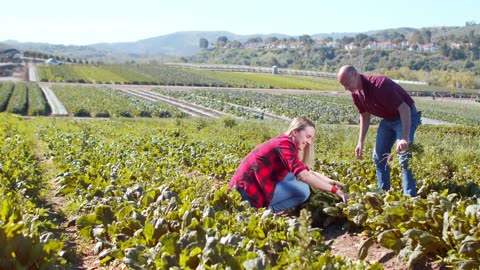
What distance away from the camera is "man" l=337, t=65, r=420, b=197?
6.20 m

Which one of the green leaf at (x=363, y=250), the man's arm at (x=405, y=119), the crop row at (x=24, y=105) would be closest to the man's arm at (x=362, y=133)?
the man's arm at (x=405, y=119)

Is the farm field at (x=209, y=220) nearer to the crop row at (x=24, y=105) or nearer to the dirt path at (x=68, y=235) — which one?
the dirt path at (x=68, y=235)

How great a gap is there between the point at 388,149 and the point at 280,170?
181cm

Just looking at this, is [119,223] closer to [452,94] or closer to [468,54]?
[452,94]

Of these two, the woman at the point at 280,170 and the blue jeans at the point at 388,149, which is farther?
the blue jeans at the point at 388,149

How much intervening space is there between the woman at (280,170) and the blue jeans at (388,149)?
1.06 meters

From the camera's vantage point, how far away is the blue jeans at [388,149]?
6300 mm

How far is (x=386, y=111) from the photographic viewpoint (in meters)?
6.48

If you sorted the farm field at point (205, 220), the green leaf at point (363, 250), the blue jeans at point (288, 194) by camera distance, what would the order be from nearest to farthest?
1. the farm field at point (205, 220)
2. the green leaf at point (363, 250)
3. the blue jeans at point (288, 194)

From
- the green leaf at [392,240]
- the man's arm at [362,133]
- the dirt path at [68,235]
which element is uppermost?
the man's arm at [362,133]

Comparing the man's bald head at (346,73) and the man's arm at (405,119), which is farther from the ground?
the man's bald head at (346,73)

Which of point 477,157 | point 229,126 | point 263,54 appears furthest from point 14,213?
point 263,54

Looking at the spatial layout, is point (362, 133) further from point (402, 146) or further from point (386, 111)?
point (402, 146)

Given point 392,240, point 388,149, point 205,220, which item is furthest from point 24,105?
point 392,240
